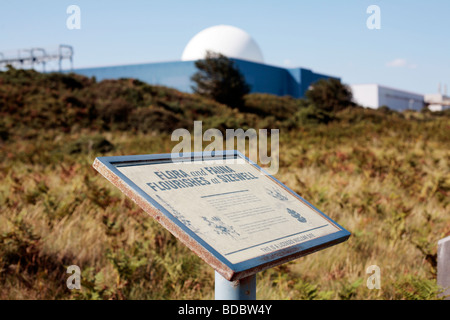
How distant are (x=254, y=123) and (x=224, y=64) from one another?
915 centimetres

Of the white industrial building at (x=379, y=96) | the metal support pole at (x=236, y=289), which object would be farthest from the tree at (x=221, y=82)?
the metal support pole at (x=236, y=289)

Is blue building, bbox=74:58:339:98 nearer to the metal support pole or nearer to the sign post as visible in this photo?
the sign post

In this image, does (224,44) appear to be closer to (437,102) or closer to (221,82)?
(221,82)

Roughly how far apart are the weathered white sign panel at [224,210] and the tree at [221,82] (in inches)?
1072

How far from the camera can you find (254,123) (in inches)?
910

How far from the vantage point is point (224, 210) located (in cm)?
210

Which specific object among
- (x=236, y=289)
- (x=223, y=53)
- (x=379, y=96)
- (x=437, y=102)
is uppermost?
(x=223, y=53)

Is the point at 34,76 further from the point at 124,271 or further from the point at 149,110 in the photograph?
the point at 124,271

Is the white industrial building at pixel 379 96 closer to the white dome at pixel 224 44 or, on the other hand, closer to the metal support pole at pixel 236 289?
the white dome at pixel 224 44

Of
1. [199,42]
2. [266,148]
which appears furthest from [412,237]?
[199,42]

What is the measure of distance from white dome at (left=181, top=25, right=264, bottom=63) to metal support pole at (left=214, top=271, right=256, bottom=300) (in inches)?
1561

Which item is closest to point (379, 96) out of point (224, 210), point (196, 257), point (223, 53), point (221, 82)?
point (223, 53)

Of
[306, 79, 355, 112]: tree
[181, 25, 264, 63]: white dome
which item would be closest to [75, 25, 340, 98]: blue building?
[181, 25, 264, 63]: white dome

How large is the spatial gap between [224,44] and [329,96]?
1481cm
